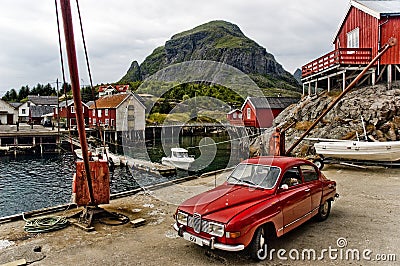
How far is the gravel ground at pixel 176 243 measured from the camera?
5789mm

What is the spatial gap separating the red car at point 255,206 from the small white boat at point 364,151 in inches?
337

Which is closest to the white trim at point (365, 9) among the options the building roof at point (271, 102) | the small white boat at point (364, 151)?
the small white boat at point (364, 151)

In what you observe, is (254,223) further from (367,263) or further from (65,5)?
(65,5)

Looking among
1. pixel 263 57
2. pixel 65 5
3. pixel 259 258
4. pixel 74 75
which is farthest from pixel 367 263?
pixel 263 57

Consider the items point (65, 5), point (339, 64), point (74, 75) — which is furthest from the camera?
point (339, 64)

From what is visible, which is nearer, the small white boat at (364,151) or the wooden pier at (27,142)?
the small white boat at (364,151)

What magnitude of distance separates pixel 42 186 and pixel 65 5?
2614cm

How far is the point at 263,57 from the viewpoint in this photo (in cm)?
12169

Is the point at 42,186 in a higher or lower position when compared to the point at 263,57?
lower

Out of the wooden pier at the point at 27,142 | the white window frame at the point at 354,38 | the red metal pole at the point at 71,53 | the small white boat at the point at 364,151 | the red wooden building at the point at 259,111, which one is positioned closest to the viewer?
the red metal pole at the point at 71,53

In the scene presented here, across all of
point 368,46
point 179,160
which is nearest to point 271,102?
point 179,160

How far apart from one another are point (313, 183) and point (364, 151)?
9303 mm

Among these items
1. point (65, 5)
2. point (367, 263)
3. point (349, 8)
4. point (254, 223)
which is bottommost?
point (367, 263)

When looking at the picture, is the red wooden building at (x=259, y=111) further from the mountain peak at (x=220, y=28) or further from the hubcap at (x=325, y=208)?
the mountain peak at (x=220, y=28)
